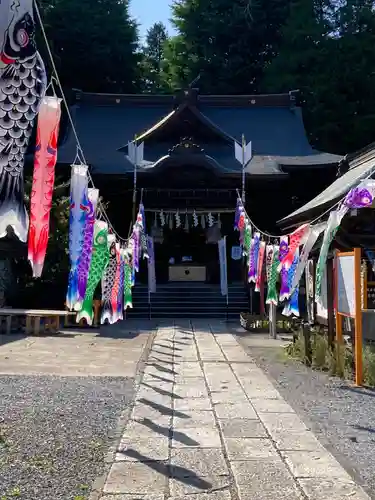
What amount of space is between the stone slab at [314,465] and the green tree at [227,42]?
95.2 feet

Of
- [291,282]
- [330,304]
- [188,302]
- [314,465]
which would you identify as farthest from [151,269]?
[314,465]

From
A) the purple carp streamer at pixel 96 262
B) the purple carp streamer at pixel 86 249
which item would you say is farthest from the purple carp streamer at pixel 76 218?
the purple carp streamer at pixel 96 262

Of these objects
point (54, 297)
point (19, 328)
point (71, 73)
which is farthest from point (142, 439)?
point (71, 73)

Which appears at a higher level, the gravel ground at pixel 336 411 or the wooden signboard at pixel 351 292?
the wooden signboard at pixel 351 292

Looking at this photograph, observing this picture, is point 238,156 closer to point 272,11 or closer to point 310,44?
point 310,44

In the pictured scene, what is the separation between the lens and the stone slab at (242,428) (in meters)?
4.74

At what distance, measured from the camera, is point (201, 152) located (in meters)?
17.9

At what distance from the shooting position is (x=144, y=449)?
4.32 m

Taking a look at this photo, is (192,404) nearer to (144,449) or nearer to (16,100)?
(144,449)

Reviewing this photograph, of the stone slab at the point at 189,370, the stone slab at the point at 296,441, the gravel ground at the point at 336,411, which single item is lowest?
the gravel ground at the point at 336,411

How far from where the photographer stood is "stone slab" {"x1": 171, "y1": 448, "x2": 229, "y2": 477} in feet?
12.5

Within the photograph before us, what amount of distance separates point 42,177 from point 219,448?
2.67 metres

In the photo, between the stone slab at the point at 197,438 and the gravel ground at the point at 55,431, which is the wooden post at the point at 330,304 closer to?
the gravel ground at the point at 55,431

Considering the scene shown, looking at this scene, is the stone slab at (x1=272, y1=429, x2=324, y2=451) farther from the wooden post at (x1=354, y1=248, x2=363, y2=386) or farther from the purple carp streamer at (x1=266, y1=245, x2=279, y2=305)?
the purple carp streamer at (x1=266, y1=245, x2=279, y2=305)
